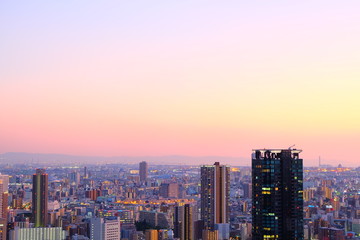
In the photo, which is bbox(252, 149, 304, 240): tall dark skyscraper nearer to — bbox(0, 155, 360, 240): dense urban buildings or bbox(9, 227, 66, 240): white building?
bbox(0, 155, 360, 240): dense urban buildings

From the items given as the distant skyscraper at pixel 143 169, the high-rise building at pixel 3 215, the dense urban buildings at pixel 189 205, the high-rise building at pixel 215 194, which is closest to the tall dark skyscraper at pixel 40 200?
the dense urban buildings at pixel 189 205

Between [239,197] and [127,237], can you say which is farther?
[239,197]

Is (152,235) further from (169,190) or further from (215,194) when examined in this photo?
(169,190)

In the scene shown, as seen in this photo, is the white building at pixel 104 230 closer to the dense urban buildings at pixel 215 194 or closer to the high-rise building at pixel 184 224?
the high-rise building at pixel 184 224

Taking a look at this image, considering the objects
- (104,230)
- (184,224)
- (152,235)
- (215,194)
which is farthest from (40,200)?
(184,224)

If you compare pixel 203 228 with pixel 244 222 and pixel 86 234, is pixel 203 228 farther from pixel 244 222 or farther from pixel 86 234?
pixel 86 234

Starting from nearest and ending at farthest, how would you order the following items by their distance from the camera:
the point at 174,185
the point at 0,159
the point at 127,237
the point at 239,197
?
the point at 127,237 < the point at 239,197 < the point at 0,159 < the point at 174,185

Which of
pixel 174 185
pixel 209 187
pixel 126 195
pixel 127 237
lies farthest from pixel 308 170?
pixel 127 237

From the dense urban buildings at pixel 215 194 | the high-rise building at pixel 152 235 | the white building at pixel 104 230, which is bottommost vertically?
the high-rise building at pixel 152 235
